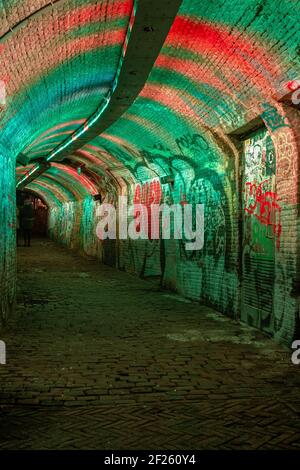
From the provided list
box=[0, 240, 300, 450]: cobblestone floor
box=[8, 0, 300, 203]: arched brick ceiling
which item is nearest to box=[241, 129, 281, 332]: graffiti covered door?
box=[0, 240, 300, 450]: cobblestone floor

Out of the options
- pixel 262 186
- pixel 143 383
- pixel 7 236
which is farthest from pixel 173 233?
pixel 143 383

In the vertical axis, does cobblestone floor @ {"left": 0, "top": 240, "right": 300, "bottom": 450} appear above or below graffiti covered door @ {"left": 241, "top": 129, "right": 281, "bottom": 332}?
below

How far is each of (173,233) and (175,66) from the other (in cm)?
539

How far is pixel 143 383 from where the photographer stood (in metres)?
5.23

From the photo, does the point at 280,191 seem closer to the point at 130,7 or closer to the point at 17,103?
the point at 130,7

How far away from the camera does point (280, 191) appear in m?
7.14

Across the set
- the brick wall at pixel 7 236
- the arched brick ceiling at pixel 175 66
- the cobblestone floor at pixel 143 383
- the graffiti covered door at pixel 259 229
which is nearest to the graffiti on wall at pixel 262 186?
the graffiti covered door at pixel 259 229

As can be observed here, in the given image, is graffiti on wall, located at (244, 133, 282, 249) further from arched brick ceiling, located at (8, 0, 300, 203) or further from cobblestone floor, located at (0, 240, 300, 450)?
cobblestone floor, located at (0, 240, 300, 450)

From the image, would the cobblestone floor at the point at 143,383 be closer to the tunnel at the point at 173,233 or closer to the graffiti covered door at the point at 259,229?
the tunnel at the point at 173,233

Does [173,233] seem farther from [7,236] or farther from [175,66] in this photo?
[175,66]

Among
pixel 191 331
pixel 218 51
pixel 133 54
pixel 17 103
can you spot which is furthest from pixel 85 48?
pixel 191 331

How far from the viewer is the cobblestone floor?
386cm

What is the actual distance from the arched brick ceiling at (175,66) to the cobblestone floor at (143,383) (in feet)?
11.4

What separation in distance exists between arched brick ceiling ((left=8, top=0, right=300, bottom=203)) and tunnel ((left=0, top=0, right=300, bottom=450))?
0.03 meters
